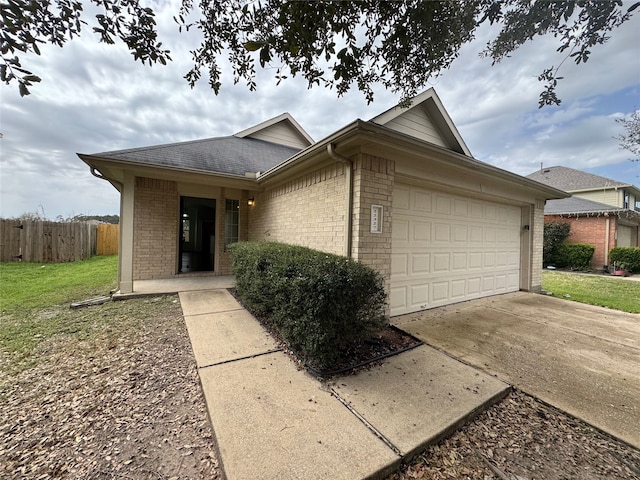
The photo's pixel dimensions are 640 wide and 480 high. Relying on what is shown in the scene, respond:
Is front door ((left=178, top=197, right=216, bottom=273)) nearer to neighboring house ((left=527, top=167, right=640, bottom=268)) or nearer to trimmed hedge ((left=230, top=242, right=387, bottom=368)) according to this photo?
trimmed hedge ((left=230, top=242, right=387, bottom=368))

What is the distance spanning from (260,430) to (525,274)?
7924 mm

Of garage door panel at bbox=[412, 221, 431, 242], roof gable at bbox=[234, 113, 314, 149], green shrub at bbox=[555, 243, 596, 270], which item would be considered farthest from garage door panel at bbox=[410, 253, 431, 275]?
green shrub at bbox=[555, 243, 596, 270]

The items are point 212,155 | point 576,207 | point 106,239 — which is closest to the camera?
point 212,155

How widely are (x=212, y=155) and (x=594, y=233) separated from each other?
17.9 metres

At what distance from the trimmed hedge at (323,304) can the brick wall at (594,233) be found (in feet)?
52.5

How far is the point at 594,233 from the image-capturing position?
12.6 metres

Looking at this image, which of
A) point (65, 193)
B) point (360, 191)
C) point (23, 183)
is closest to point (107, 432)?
point (360, 191)

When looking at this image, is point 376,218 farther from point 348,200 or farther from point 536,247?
point 536,247

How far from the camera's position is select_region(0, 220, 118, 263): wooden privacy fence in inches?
366

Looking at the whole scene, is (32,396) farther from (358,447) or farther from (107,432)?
(358,447)

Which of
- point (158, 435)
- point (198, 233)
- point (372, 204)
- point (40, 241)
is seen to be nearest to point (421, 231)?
point (372, 204)

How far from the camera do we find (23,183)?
11.0m

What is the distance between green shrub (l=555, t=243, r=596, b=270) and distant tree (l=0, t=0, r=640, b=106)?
1405 centimetres

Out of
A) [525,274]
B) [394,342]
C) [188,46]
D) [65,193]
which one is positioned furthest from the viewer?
[65,193]
